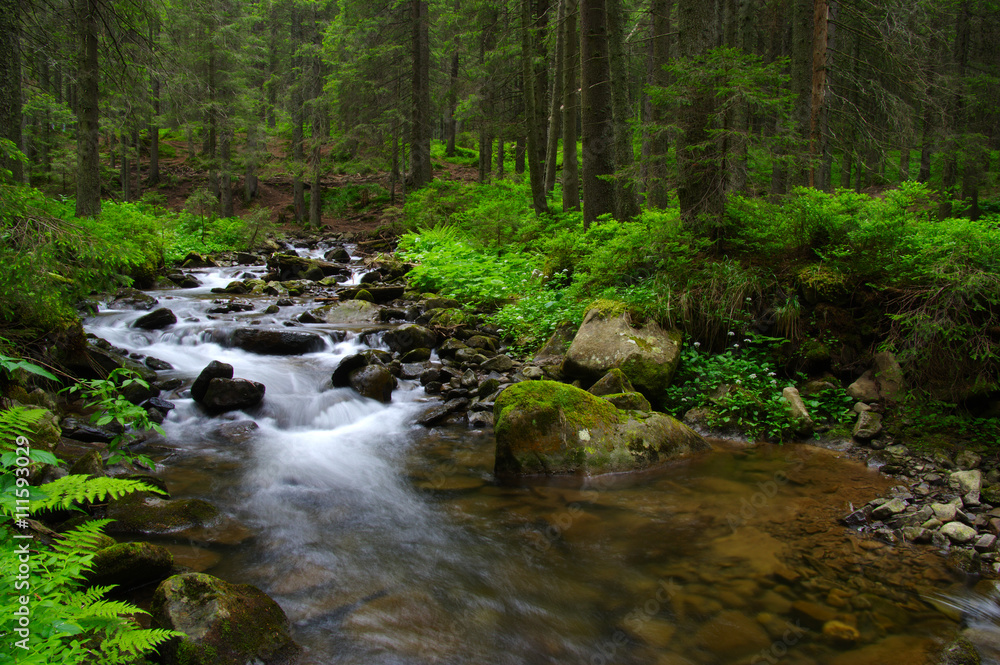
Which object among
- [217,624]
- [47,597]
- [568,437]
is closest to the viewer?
[47,597]

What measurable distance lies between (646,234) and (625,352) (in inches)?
86.1

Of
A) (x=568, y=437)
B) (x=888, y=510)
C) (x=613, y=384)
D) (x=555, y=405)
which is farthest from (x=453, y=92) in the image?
(x=888, y=510)

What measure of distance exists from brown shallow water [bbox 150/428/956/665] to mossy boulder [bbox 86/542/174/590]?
421mm

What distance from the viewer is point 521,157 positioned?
2722cm

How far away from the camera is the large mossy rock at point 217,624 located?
2.91 meters

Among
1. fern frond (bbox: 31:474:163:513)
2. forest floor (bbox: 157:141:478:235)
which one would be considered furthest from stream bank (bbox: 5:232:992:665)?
forest floor (bbox: 157:141:478:235)

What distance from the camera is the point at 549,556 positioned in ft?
14.5

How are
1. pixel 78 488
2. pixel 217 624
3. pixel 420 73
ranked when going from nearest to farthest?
pixel 78 488 → pixel 217 624 → pixel 420 73

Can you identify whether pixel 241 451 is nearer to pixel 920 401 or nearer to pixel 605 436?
pixel 605 436

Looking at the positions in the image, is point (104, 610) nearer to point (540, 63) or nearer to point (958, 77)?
point (540, 63)

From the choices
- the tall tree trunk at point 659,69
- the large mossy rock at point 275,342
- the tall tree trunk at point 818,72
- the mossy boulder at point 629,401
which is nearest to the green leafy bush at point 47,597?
the mossy boulder at point 629,401

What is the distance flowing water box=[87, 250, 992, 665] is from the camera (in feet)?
11.3

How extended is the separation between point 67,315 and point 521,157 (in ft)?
75.4

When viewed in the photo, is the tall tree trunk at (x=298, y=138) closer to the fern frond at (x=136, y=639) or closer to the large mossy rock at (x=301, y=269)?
the large mossy rock at (x=301, y=269)
